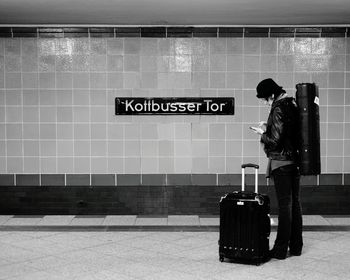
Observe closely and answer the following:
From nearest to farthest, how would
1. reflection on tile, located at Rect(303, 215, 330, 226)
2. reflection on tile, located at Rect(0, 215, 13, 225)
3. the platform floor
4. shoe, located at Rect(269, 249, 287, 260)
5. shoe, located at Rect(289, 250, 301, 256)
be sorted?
1. the platform floor
2. shoe, located at Rect(269, 249, 287, 260)
3. shoe, located at Rect(289, 250, 301, 256)
4. reflection on tile, located at Rect(303, 215, 330, 226)
5. reflection on tile, located at Rect(0, 215, 13, 225)

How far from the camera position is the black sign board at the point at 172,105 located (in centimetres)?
809

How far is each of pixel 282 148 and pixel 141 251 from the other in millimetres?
1897

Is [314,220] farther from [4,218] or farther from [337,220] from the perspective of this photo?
[4,218]

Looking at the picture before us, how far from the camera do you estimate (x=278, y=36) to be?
318 inches

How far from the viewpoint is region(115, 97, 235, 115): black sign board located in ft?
26.6

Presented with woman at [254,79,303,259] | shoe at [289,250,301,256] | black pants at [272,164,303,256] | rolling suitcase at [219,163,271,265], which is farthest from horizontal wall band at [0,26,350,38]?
shoe at [289,250,301,256]

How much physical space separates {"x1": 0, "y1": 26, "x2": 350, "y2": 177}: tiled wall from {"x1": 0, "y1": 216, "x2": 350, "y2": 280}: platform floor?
0.87 meters

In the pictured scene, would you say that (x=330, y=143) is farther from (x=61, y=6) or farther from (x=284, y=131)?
(x=61, y=6)

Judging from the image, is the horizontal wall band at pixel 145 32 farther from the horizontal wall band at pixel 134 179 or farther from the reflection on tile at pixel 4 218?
the reflection on tile at pixel 4 218

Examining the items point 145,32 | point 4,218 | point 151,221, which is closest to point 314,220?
point 151,221

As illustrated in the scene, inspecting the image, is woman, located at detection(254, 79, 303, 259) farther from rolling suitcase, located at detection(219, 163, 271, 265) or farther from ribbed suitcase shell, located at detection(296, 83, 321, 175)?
rolling suitcase, located at detection(219, 163, 271, 265)

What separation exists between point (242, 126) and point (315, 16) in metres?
1.80

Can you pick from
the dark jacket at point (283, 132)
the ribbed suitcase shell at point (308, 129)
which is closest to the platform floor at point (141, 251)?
the ribbed suitcase shell at point (308, 129)

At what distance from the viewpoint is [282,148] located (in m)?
5.82
